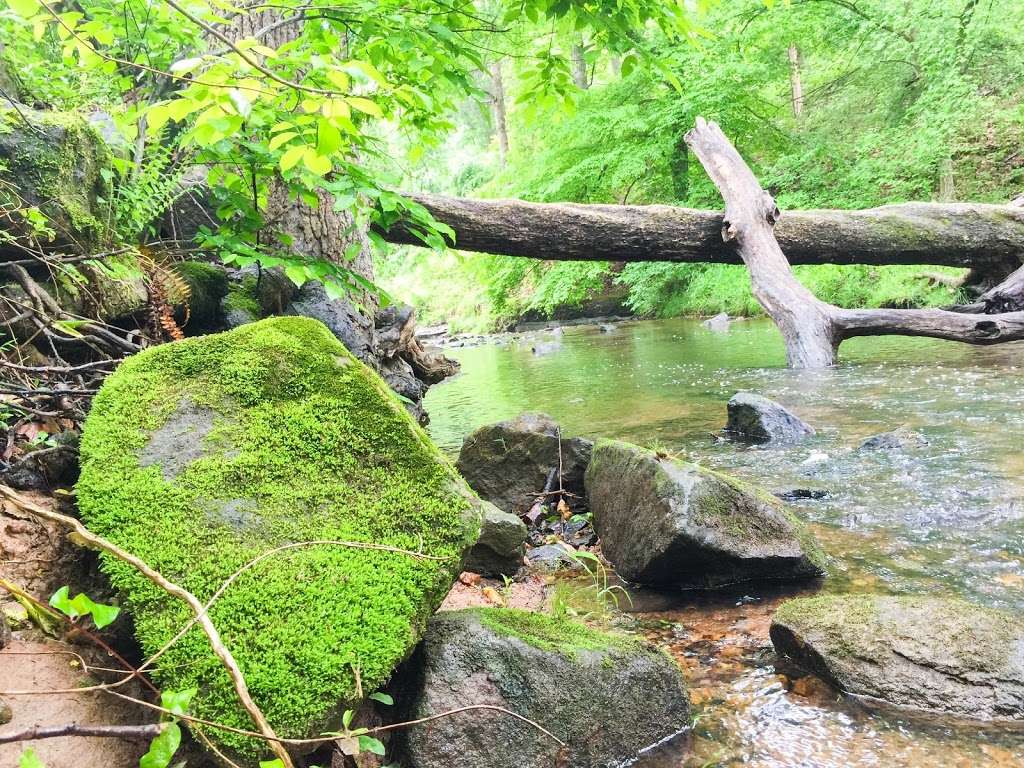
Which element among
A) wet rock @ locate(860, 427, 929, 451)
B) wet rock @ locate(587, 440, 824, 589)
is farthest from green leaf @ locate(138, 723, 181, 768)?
wet rock @ locate(860, 427, 929, 451)

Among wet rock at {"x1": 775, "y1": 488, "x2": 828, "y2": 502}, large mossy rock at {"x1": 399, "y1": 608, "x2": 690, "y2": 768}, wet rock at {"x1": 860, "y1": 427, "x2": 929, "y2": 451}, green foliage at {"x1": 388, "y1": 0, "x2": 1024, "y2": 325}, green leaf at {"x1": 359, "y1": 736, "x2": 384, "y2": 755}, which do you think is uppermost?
green foliage at {"x1": 388, "y1": 0, "x2": 1024, "y2": 325}

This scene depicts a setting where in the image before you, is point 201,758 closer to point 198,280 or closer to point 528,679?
point 528,679

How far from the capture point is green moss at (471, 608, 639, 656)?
1.89m

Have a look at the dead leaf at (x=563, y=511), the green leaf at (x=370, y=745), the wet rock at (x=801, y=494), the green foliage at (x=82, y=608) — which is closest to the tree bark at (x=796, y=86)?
the wet rock at (x=801, y=494)

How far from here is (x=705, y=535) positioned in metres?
2.75

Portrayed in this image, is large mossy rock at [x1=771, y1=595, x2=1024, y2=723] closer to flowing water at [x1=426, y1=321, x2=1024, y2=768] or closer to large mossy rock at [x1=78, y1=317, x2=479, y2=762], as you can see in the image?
flowing water at [x1=426, y1=321, x2=1024, y2=768]

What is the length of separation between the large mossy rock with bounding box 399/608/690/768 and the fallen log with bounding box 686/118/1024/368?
6423 millimetres

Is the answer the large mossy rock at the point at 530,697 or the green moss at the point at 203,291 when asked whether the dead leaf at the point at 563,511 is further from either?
the green moss at the point at 203,291

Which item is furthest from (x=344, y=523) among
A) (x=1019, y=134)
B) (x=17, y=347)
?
(x=1019, y=134)

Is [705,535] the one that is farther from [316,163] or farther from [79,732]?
[79,732]

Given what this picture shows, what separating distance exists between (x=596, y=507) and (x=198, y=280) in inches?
119

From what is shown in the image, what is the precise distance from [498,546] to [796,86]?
21.4 m

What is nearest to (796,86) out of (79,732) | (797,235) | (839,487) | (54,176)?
(797,235)

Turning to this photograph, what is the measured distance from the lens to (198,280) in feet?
14.2
